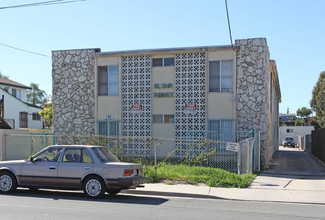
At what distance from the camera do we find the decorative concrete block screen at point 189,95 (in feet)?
61.9

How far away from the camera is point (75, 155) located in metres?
10.5

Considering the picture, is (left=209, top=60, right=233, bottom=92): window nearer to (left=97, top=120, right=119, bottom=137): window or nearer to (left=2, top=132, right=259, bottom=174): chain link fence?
(left=2, top=132, right=259, bottom=174): chain link fence

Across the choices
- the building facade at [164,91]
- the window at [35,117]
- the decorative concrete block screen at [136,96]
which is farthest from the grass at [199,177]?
the window at [35,117]

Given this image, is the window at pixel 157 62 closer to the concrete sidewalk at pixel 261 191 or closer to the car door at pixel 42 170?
the concrete sidewalk at pixel 261 191

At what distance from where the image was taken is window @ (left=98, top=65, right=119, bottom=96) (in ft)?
66.6

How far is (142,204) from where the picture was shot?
9.38 metres

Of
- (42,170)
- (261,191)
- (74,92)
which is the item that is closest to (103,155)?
(42,170)

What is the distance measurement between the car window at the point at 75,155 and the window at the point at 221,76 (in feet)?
32.2

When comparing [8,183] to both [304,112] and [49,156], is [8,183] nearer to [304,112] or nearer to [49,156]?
[49,156]

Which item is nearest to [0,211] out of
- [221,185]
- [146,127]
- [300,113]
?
[221,185]

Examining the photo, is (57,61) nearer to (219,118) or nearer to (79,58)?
(79,58)

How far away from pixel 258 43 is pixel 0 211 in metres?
→ 14.0

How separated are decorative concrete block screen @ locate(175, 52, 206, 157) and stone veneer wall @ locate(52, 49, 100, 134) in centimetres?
469

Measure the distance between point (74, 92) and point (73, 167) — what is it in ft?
36.4
